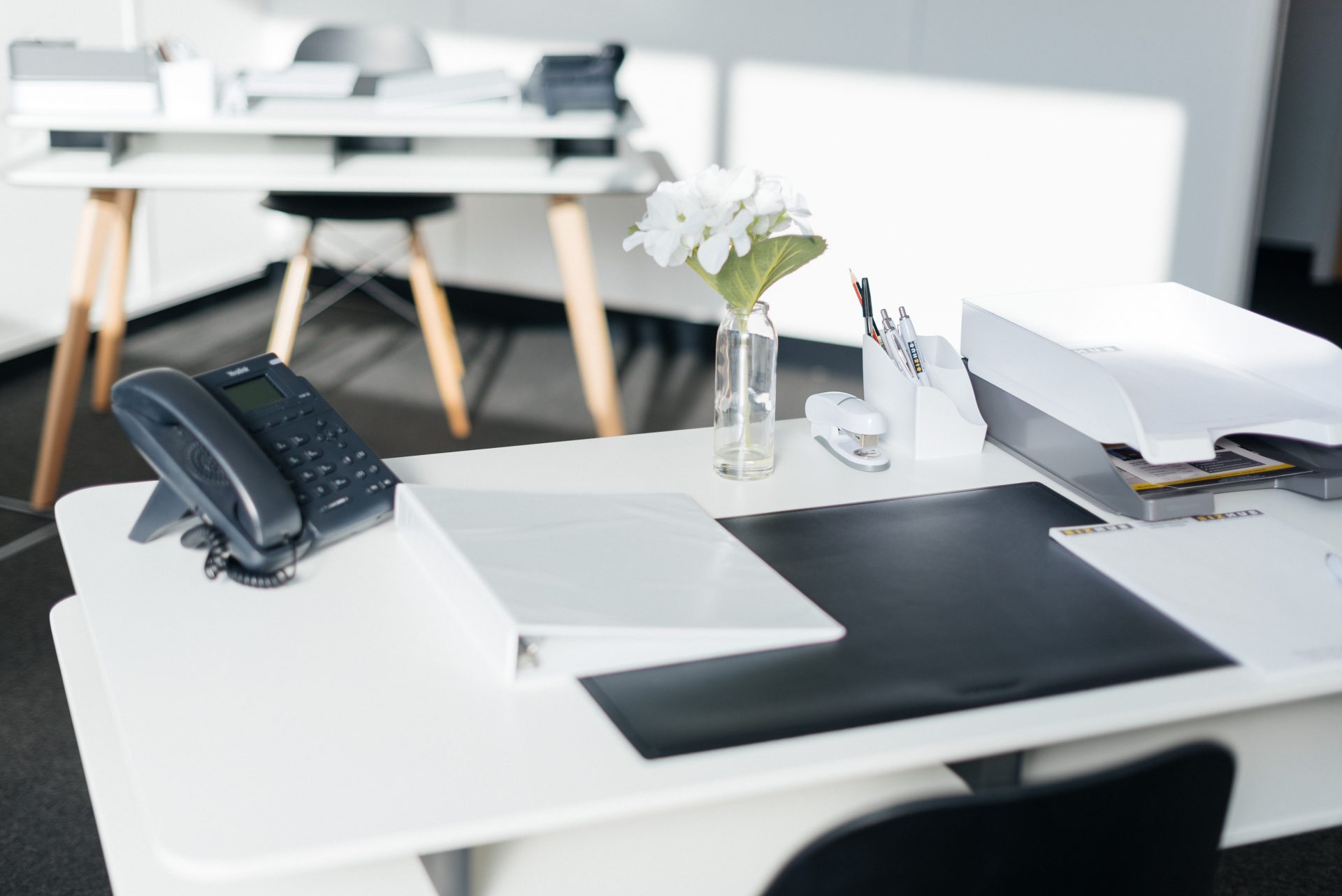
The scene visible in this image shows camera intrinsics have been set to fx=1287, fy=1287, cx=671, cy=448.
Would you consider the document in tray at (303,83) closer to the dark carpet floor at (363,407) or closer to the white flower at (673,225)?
the dark carpet floor at (363,407)

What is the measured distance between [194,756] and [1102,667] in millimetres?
632

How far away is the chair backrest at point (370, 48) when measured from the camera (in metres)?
3.39

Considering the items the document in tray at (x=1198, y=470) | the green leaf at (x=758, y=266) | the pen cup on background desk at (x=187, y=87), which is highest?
the pen cup on background desk at (x=187, y=87)

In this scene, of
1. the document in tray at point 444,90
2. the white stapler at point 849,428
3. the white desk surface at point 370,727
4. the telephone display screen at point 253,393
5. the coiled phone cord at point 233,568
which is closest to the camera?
the white desk surface at point 370,727

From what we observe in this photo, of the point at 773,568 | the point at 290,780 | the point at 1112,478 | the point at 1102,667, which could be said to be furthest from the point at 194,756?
the point at 1112,478

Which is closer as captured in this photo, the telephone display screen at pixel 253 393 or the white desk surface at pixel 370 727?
the white desk surface at pixel 370 727

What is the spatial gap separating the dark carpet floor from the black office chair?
16 centimetres

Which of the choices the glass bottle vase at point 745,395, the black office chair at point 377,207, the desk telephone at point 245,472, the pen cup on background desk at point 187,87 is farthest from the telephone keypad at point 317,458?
the pen cup on background desk at point 187,87

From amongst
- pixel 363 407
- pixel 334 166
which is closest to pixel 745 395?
pixel 334 166

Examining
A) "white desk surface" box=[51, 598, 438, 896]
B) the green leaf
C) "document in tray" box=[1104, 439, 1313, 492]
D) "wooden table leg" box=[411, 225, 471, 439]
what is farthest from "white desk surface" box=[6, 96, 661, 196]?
"white desk surface" box=[51, 598, 438, 896]

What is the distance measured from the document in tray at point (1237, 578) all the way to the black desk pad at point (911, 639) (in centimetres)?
2

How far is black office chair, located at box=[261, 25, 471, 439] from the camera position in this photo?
286 centimetres

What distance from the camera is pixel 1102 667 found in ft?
3.07

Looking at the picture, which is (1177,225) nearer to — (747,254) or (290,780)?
(747,254)
